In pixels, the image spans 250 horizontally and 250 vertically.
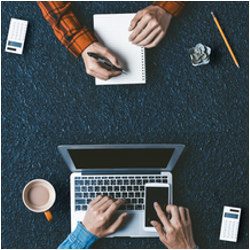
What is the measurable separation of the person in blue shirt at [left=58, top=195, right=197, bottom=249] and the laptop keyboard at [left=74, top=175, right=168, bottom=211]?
0.03 metres

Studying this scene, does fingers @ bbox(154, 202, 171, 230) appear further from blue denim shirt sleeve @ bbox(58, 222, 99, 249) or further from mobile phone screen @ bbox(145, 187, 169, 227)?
blue denim shirt sleeve @ bbox(58, 222, 99, 249)

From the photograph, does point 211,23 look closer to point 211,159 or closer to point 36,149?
point 211,159

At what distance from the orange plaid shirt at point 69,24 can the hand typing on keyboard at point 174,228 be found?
601mm

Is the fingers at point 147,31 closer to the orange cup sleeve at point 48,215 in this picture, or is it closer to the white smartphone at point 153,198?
the white smartphone at point 153,198

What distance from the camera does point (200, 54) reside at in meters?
1.19

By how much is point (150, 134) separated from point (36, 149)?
407mm

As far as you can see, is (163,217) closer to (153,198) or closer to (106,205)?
(153,198)

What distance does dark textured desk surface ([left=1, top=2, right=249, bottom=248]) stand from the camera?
4.02ft

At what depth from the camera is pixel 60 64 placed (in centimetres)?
124

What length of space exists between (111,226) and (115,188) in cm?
13

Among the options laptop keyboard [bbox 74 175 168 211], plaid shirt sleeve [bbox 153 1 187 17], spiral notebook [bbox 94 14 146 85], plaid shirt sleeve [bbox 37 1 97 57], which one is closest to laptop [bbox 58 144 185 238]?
laptop keyboard [bbox 74 175 168 211]

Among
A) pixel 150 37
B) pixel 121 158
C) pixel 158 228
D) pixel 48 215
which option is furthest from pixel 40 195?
pixel 150 37

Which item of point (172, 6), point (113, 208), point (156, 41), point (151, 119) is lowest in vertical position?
point (113, 208)

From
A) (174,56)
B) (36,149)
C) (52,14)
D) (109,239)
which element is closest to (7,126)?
(36,149)
